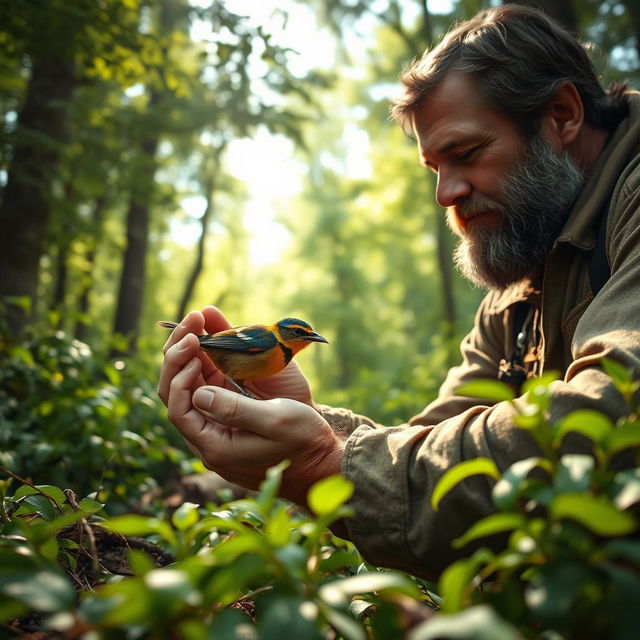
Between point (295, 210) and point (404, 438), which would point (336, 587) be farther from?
point (295, 210)

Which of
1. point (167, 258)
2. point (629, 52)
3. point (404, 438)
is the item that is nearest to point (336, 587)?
point (404, 438)

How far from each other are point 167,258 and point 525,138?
1904cm

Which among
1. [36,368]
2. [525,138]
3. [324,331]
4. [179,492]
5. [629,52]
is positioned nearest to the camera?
[525,138]

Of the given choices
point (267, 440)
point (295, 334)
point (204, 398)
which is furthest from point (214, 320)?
point (267, 440)

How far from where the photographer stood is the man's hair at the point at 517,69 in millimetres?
2871

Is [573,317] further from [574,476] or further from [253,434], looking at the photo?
[574,476]

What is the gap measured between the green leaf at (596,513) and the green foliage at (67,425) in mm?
2671

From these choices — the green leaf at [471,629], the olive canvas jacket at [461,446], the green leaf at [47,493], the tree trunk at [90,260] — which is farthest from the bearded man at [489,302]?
the tree trunk at [90,260]

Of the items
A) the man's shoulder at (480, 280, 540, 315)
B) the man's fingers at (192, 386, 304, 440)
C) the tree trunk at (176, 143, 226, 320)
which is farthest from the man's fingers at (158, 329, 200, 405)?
the tree trunk at (176, 143, 226, 320)

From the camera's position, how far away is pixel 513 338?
9.73 ft

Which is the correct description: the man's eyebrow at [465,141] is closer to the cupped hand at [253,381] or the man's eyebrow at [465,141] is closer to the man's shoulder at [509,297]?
the man's shoulder at [509,297]

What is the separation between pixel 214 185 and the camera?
1587 cm

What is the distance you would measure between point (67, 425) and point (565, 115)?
3.45 metres

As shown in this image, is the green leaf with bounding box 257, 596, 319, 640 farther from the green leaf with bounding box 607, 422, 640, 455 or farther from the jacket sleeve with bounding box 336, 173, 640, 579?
the jacket sleeve with bounding box 336, 173, 640, 579
